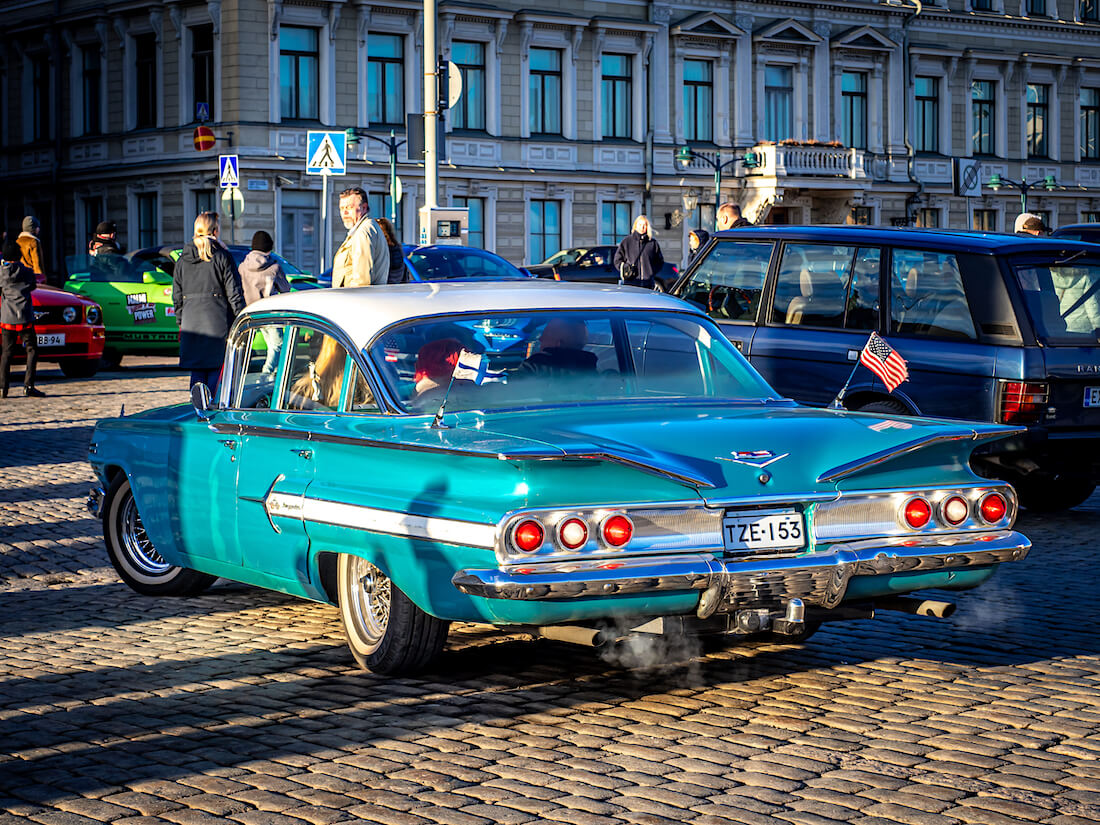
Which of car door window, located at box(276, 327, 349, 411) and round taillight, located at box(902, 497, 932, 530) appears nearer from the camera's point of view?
round taillight, located at box(902, 497, 932, 530)

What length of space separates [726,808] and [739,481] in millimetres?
1411

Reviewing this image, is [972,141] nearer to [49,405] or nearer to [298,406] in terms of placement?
[49,405]

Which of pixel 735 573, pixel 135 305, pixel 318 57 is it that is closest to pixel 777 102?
pixel 318 57

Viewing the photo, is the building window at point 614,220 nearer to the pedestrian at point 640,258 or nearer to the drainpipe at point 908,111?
the drainpipe at point 908,111

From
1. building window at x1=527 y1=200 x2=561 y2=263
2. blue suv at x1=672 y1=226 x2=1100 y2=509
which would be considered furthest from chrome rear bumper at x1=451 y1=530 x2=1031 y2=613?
building window at x1=527 y1=200 x2=561 y2=263

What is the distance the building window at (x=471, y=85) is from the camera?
49.3m

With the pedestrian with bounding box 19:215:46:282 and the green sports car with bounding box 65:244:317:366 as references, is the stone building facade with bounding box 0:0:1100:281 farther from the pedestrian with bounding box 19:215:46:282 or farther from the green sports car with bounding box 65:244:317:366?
the pedestrian with bounding box 19:215:46:282

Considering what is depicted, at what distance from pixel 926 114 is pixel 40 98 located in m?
28.2

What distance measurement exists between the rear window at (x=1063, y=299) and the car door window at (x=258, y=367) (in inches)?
211

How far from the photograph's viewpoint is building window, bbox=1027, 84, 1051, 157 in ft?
204

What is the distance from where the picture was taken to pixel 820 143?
54625mm

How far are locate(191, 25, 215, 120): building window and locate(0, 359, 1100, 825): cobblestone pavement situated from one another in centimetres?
3877

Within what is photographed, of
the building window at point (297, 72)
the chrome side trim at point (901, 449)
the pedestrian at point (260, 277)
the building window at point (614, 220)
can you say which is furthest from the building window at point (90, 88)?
the chrome side trim at point (901, 449)

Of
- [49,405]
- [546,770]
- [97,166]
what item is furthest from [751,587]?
[97,166]
